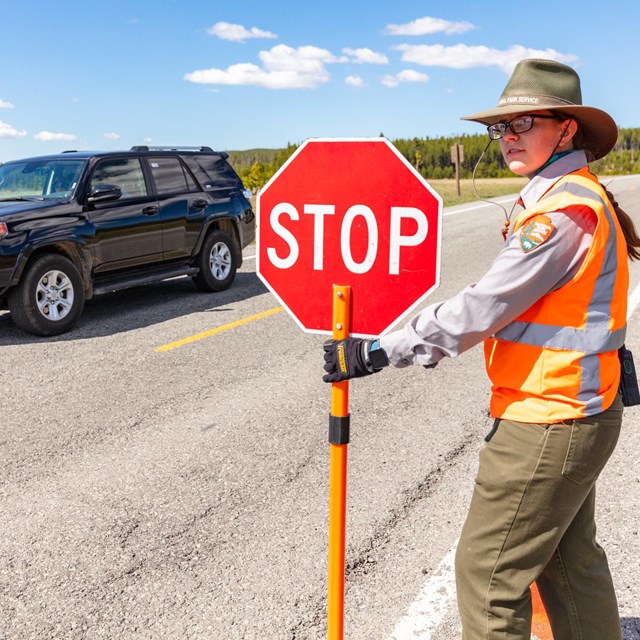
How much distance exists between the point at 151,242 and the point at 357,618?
6.77 meters

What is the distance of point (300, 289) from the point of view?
2.38 m

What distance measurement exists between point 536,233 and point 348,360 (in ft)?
2.04

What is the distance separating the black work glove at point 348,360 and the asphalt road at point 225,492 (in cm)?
126

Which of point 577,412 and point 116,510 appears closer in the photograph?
point 577,412

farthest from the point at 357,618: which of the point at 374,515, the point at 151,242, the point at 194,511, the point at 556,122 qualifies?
the point at 151,242

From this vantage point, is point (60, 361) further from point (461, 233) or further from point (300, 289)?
point (461, 233)

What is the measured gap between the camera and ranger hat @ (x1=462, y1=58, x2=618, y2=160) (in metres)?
2.12

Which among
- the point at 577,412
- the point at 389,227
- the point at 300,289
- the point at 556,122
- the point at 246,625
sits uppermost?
the point at 556,122

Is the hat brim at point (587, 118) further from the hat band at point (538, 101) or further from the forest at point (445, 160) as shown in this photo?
the forest at point (445, 160)

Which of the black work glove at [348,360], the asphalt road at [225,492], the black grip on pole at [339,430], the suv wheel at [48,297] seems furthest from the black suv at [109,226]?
the black work glove at [348,360]

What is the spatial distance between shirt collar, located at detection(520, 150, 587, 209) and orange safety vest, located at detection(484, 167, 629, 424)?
0.03 meters

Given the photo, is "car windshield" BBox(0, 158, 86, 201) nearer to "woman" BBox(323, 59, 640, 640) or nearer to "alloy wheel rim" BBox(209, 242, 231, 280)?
"alloy wheel rim" BBox(209, 242, 231, 280)

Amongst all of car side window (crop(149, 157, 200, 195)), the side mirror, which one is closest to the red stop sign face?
the side mirror

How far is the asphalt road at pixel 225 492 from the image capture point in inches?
120
